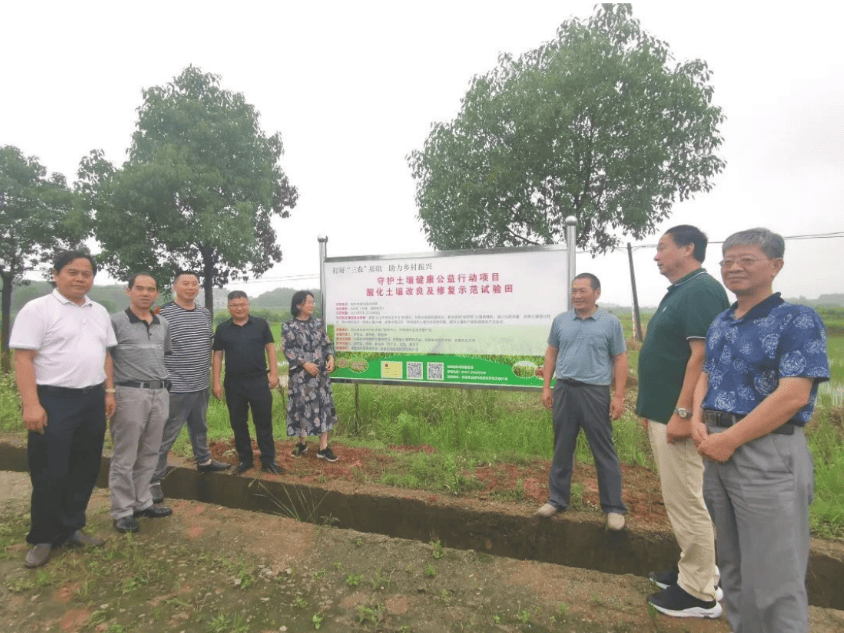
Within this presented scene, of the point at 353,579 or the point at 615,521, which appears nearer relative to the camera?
the point at 353,579

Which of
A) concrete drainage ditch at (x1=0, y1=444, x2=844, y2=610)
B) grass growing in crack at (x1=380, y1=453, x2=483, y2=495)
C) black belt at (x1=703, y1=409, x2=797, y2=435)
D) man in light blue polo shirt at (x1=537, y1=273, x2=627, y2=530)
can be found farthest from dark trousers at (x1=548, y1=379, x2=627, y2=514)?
black belt at (x1=703, y1=409, x2=797, y2=435)

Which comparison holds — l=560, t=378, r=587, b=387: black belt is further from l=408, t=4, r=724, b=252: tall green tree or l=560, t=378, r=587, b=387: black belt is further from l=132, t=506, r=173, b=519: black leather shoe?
l=408, t=4, r=724, b=252: tall green tree

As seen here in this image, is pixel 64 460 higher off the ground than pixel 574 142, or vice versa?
pixel 574 142

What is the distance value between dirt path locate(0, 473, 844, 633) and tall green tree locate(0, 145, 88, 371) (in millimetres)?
15036

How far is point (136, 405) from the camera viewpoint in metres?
2.91

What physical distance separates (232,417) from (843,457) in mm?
5034

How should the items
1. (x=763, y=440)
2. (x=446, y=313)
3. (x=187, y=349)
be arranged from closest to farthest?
(x=763, y=440)
(x=187, y=349)
(x=446, y=313)

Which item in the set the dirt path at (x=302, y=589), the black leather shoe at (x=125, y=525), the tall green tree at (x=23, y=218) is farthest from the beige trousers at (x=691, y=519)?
the tall green tree at (x=23, y=218)

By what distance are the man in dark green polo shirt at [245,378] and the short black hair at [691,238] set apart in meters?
3.02

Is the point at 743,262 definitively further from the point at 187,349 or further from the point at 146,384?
the point at 187,349

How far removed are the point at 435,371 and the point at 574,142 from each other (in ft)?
26.0

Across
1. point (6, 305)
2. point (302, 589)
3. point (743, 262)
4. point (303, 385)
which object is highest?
point (6, 305)

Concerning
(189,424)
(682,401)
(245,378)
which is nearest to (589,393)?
(682,401)

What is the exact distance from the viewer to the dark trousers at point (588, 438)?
106 inches
